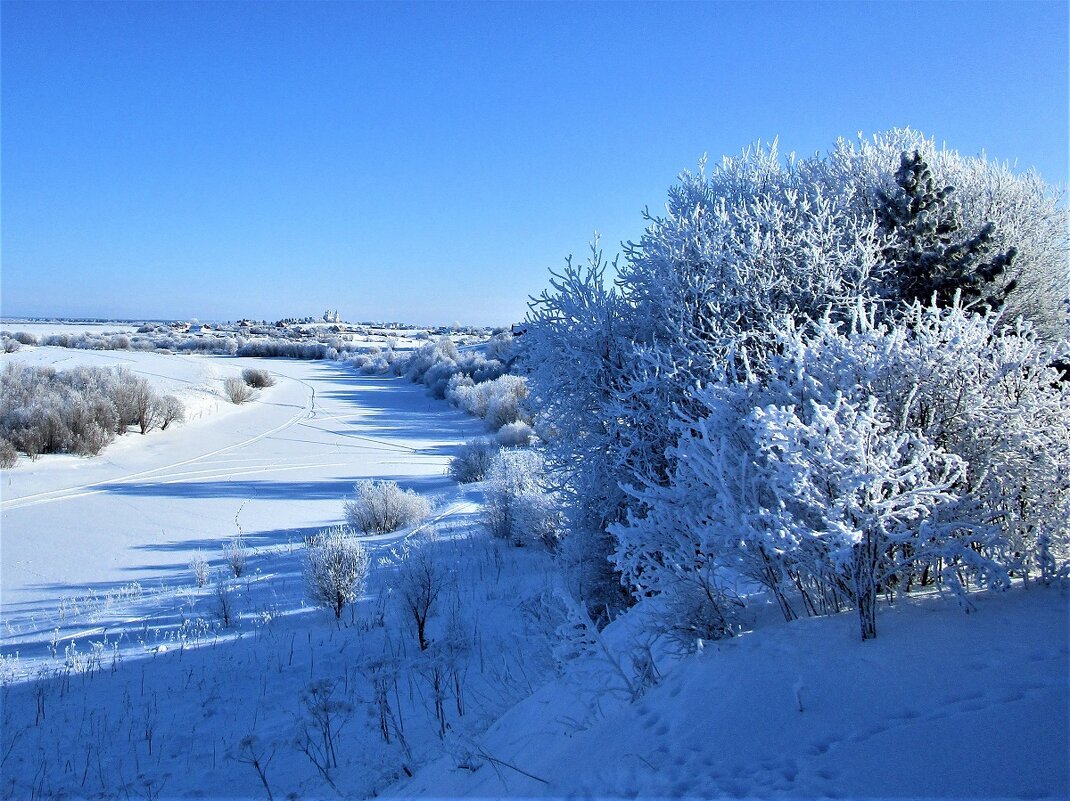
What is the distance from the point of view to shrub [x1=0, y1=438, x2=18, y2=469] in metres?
13.8

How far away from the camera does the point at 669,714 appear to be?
3.03 metres

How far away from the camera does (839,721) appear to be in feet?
8.30

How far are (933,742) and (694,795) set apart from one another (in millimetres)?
929

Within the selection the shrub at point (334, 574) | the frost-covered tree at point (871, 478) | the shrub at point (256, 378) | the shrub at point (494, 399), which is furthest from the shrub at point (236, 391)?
the frost-covered tree at point (871, 478)

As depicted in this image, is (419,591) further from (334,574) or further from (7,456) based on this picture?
(7,456)

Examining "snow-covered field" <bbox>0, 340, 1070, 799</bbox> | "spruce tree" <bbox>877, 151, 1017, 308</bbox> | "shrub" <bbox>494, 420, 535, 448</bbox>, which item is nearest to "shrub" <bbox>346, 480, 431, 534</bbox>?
"snow-covered field" <bbox>0, 340, 1070, 799</bbox>

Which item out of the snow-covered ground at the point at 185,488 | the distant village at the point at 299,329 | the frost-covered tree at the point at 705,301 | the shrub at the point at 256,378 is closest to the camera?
the frost-covered tree at the point at 705,301

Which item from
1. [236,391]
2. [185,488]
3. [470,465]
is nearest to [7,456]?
[185,488]

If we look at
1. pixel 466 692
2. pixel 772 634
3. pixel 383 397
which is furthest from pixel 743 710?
pixel 383 397

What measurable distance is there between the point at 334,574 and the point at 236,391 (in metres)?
22.7

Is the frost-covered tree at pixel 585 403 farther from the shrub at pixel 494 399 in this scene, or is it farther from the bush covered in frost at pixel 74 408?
the bush covered in frost at pixel 74 408

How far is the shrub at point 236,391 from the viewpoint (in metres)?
26.9

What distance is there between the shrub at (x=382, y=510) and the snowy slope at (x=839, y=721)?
778cm

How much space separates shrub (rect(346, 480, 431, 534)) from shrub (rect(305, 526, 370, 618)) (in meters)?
3.55
